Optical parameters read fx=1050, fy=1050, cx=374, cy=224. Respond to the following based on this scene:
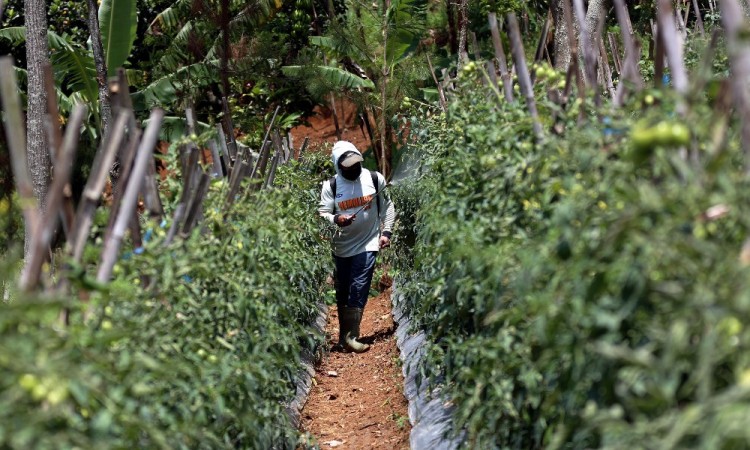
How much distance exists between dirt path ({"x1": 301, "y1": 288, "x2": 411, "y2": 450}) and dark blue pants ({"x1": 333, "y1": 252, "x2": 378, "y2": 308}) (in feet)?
1.52

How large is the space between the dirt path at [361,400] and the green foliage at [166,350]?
559mm

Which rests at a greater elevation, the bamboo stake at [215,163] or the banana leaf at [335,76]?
the banana leaf at [335,76]

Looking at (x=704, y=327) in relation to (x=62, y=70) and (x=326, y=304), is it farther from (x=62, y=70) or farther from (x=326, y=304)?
(x=62, y=70)

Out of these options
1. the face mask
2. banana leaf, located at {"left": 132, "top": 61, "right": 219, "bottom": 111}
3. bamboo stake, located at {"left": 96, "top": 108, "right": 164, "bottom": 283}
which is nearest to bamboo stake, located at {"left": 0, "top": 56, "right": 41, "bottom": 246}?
bamboo stake, located at {"left": 96, "top": 108, "right": 164, "bottom": 283}

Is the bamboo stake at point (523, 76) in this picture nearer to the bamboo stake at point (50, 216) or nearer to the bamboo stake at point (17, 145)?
the bamboo stake at point (50, 216)

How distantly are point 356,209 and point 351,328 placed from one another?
39.6 inches

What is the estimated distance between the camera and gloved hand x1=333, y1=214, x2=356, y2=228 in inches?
332

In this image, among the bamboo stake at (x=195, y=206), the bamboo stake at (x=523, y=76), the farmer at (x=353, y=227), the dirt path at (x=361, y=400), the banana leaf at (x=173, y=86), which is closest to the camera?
the bamboo stake at (x=523, y=76)

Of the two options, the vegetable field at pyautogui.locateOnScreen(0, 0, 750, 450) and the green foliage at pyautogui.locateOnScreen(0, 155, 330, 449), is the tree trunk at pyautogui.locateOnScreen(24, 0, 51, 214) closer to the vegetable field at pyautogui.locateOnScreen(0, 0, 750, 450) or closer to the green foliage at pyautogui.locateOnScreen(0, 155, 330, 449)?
the vegetable field at pyautogui.locateOnScreen(0, 0, 750, 450)

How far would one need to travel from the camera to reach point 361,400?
7.44 metres

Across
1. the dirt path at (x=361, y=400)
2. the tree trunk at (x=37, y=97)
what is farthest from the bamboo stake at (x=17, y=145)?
the tree trunk at (x=37, y=97)

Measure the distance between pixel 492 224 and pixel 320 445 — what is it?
268 centimetres

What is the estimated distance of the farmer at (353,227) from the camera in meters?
8.54

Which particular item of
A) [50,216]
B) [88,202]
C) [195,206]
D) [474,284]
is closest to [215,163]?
[195,206]
